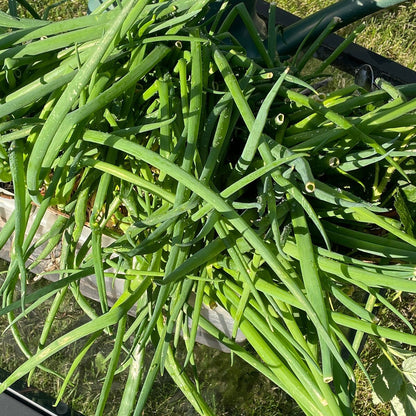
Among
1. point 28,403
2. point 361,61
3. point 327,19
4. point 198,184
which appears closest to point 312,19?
point 327,19

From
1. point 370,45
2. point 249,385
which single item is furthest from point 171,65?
point 370,45

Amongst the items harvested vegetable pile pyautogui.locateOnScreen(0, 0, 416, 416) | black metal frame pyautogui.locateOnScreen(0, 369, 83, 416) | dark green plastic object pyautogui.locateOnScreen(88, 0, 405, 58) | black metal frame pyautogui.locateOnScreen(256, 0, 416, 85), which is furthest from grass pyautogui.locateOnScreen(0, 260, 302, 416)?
black metal frame pyautogui.locateOnScreen(256, 0, 416, 85)

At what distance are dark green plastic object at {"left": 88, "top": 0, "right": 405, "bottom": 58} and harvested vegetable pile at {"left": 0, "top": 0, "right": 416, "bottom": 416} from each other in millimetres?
186

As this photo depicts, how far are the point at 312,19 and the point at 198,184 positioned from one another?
17.6 inches

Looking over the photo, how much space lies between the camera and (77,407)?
0.71m

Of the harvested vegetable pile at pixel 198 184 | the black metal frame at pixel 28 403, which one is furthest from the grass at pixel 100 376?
the harvested vegetable pile at pixel 198 184

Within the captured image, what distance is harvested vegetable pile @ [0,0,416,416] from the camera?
1.41 ft

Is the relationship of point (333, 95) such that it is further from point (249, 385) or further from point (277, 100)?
point (249, 385)

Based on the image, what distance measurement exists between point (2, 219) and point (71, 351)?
0.19 meters

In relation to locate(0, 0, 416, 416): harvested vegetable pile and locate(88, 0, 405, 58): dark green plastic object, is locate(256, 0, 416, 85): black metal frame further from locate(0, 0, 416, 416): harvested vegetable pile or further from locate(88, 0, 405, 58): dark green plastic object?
locate(0, 0, 416, 416): harvested vegetable pile

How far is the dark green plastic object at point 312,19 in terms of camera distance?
0.69 metres

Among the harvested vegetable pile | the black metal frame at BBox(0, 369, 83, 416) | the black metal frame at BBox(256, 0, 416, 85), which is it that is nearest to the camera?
the harvested vegetable pile

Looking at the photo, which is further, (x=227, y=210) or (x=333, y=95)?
(x=333, y=95)

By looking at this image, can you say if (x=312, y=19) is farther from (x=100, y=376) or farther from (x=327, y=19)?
(x=100, y=376)
